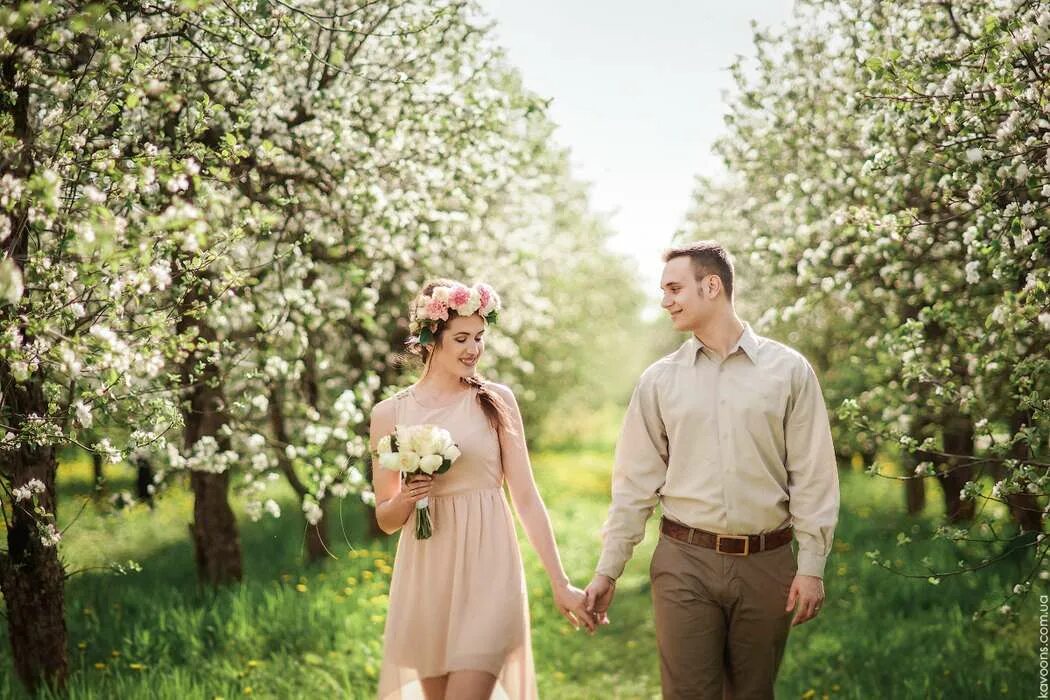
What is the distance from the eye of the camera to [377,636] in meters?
8.05

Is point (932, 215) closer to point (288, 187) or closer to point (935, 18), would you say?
point (935, 18)

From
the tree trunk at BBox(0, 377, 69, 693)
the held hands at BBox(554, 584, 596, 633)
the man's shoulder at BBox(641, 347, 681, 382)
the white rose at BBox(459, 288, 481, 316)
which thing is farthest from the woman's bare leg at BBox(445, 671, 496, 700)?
the tree trunk at BBox(0, 377, 69, 693)

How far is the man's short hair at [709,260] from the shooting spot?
468 cm

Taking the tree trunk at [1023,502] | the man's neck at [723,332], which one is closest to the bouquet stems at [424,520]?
the man's neck at [723,332]

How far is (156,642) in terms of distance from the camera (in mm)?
7301

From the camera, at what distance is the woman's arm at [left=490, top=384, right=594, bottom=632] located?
4.74 m

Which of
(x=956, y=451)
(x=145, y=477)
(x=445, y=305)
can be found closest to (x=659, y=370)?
(x=445, y=305)

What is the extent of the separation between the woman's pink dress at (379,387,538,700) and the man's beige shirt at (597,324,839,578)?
54cm

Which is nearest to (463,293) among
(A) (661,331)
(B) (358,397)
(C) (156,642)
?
(B) (358,397)

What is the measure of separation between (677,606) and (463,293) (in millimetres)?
1846

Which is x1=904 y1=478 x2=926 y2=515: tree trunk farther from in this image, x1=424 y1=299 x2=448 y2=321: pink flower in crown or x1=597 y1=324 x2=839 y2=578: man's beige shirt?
x1=424 y1=299 x2=448 y2=321: pink flower in crown

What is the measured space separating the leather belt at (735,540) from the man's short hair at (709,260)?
3.85 ft

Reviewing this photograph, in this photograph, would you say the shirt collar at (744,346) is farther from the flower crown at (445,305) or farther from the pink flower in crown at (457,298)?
the pink flower in crown at (457,298)

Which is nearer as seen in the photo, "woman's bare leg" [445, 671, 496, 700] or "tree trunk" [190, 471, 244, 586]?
"woman's bare leg" [445, 671, 496, 700]
